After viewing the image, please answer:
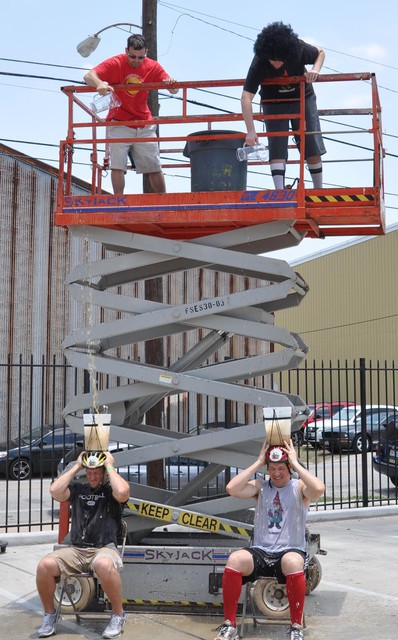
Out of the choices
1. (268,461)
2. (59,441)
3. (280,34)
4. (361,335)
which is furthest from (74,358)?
(361,335)

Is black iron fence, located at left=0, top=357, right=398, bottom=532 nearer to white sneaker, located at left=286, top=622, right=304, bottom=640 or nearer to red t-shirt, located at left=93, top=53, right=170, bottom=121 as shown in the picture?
red t-shirt, located at left=93, top=53, right=170, bottom=121

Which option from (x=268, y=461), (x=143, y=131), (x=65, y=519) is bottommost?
(x=65, y=519)

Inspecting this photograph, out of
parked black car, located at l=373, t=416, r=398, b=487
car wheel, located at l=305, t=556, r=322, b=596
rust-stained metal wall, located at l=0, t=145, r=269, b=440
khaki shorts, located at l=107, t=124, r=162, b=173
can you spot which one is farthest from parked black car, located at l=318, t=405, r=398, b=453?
khaki shorts, located at l=107, t=124, r=162, b=173

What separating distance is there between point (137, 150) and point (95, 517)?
11.5 ft

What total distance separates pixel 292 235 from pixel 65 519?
10.8ft

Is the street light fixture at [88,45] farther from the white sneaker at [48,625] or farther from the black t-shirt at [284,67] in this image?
the white sneaker at [48,625]

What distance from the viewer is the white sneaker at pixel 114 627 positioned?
21.5 ft

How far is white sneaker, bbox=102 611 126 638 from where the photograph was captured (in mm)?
6566

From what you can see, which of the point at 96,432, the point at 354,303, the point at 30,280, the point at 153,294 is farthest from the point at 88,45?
the point at 354,303

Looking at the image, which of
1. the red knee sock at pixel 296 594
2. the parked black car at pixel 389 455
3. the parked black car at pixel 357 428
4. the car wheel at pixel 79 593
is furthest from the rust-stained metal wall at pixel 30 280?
the red knee sock at pixel 296 594

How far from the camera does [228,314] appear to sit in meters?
7.88

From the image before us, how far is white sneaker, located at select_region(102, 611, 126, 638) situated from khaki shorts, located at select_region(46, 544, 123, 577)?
0.35 metres

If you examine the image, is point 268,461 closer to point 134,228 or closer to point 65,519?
point 65,519

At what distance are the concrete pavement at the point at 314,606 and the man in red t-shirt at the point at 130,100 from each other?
3862 mm
